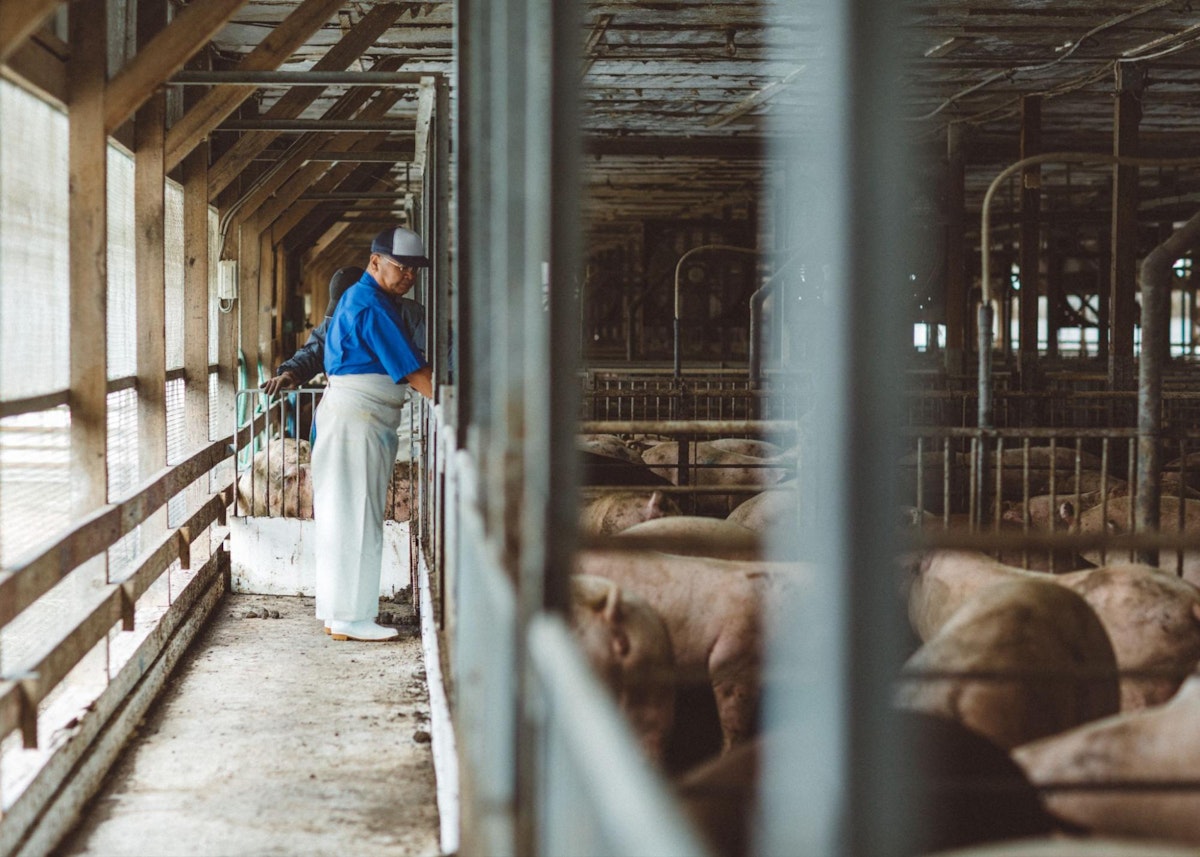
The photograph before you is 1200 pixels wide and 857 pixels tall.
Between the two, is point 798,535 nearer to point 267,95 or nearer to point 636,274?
point 267,95

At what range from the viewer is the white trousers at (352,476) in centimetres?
661

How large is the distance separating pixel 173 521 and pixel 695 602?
4473 mm

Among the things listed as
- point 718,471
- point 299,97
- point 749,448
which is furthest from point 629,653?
point 299,97

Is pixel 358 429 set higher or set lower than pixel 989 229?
lower

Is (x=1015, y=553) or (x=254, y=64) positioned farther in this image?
(x=254, y=64)

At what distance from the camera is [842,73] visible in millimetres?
1017

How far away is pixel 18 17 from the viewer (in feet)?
11.1

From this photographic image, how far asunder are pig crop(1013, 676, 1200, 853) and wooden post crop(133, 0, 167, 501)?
4.83 m

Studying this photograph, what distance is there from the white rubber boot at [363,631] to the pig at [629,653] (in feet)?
11.4

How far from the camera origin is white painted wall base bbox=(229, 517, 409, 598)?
26.2ft

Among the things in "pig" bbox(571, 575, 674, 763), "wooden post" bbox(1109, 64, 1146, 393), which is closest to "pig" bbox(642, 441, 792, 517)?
"pig" bbox(571, 575, 674, 763)

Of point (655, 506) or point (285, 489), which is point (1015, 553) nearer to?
point (655, 506)

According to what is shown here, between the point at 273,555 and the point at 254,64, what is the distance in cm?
296

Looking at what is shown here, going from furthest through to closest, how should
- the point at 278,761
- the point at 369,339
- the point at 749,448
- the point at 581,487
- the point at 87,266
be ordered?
the point at 749,448
the point at 369,339
the point at 581,487
the point at 278,761
the point at 87,266
